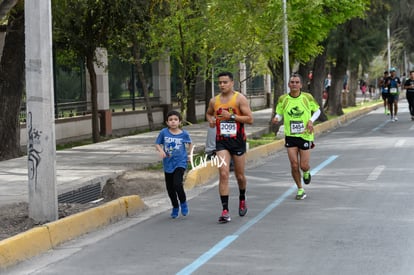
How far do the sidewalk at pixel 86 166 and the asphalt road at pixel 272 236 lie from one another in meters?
1.67

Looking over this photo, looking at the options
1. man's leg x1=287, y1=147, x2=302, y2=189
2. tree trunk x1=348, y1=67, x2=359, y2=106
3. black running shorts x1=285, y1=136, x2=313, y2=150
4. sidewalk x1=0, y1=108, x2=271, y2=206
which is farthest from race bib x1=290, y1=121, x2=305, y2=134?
tree trunk x1=348, y1=67, x2=359, y2=106

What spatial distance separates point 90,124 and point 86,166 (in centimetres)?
1377

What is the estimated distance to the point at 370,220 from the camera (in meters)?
9.94

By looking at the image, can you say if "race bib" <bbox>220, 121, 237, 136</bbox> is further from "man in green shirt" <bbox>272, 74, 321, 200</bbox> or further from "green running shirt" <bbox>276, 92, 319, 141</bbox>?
"green running shirt" <bbox>276, 92, 319, 141</bbox>

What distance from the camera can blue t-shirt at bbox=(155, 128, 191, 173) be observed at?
10625mm

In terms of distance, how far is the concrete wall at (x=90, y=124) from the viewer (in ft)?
90.6

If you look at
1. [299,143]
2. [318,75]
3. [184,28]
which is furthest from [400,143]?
[318,75]

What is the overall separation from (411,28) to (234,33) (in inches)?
1533

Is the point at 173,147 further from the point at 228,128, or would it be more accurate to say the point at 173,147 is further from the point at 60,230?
the point at 60,230

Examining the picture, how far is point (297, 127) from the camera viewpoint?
471 inches

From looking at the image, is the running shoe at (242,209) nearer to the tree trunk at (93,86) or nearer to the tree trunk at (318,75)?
the tree trunk at (93,86)

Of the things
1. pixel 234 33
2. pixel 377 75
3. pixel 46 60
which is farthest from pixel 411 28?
pixel 46 60

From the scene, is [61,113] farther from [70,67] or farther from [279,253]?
[279,253]

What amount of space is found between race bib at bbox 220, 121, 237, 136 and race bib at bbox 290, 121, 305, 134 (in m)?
1.89
